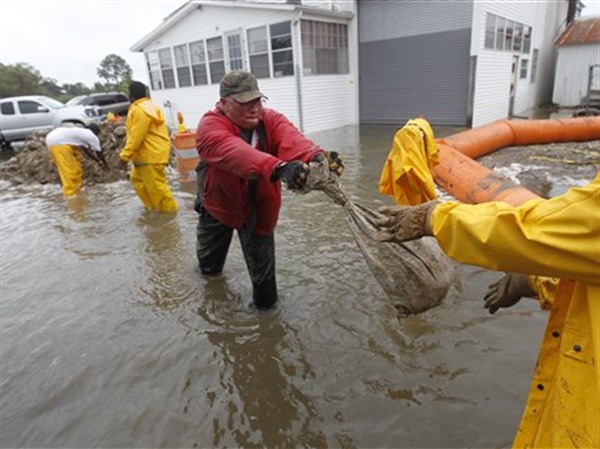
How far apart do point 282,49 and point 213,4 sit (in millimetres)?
3271

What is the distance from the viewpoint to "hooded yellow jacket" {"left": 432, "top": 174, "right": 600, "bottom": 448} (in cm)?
105

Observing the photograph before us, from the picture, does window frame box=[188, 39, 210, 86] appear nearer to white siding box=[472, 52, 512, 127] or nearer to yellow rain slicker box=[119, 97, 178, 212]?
white siding box=[472, 52, 512, 127]

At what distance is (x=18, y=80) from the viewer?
35.4 m

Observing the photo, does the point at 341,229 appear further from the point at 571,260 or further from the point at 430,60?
the point at 430,60

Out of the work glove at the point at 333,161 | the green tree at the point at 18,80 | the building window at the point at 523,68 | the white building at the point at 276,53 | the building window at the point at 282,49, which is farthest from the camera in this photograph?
the green tree at the point at 18,80

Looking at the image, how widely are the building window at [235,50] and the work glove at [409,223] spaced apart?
1513 centimetres

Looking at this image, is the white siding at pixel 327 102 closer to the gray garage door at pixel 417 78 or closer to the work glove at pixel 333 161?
the gray garage door at pixel 417 78

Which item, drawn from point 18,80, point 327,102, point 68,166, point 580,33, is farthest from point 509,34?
point 18,80

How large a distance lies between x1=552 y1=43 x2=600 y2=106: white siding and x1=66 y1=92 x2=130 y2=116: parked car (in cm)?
1961

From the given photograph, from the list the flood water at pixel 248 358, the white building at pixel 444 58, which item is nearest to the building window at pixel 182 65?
the white building at pixel 444 58

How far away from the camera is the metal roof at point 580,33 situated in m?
18.1

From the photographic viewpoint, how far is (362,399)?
8.75 feet

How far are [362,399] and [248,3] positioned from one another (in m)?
14.3

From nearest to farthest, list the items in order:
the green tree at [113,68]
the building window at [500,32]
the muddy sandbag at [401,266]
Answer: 1. the muddy sandbag at [401,266]
2. the building window at [500,32]
3. the green tree at [113,68]
